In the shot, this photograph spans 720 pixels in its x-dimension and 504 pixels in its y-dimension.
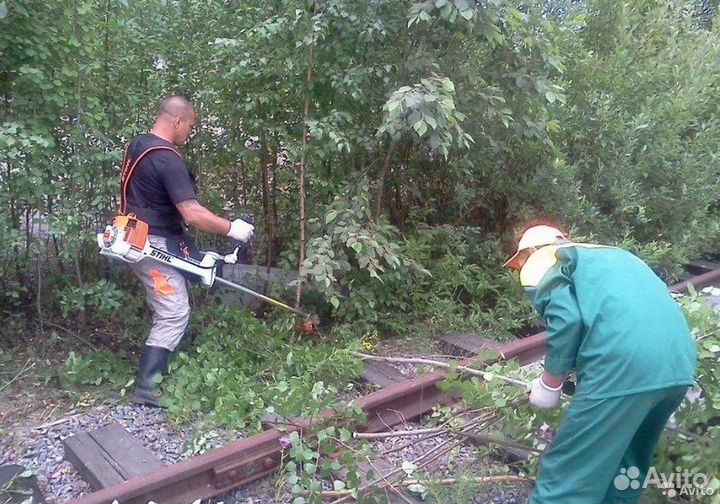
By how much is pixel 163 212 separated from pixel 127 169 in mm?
378

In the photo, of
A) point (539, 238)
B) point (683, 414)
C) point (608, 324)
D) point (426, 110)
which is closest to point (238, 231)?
point (426, 110)

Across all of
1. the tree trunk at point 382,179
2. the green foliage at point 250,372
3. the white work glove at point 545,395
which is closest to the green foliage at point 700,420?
the white work glove at point 545,395

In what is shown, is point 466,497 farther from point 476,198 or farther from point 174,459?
point 476,198

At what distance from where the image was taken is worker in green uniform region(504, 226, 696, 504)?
2.79m

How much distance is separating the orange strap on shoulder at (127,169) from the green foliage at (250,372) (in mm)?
1160

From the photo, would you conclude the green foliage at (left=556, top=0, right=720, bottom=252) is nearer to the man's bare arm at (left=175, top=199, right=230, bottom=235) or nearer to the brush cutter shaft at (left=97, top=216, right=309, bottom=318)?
the man's bare arm at (left=175, top=199, right=230, bottom=235)

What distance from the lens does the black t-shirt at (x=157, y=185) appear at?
4496 mm

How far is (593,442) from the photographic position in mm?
2908

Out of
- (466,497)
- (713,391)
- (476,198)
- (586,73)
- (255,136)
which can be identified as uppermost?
(586,73)

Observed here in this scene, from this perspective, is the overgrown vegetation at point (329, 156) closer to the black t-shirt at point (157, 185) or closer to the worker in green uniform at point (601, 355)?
the black t-shirt at point (157, 185)

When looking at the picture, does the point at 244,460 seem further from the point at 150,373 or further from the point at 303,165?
the point at 303,165

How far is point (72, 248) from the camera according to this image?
492cm

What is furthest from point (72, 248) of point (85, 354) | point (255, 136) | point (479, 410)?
point (479, 410)

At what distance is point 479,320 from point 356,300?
1.18 meters
